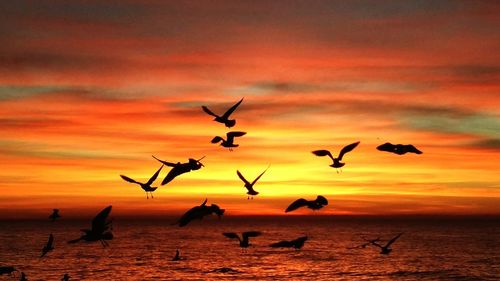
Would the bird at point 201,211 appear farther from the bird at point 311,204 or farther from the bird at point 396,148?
the bird at point 396,148

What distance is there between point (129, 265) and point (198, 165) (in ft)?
333

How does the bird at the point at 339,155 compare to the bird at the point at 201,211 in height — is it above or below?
above

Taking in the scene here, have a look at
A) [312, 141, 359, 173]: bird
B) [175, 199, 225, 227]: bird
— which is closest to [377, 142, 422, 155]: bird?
[312, 141, 359, 173]: bird

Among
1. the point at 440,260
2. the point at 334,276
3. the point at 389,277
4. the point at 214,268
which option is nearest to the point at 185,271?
the point at 214,268

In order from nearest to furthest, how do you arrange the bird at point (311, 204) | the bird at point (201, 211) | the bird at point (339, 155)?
the bird at point (201, 211) < the bird at point (311, 204) < the bird at point (339, 155)

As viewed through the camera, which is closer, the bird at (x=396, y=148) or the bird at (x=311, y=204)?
the bird at (x=396, y=148)

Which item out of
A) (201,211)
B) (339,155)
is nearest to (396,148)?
(339,155)

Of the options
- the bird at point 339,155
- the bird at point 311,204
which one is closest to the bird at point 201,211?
the bird at point 311,204

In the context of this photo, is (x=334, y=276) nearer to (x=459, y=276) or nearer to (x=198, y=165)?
(x=459, y=276)

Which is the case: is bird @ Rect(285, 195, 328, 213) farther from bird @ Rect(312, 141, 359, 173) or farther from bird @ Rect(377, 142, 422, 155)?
bird @ Rect(377, 142, 422, 155)

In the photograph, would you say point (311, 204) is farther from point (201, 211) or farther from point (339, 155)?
point (201, 211)

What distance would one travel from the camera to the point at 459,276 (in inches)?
4028

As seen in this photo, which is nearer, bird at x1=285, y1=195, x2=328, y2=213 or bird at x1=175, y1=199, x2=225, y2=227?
bird at x1=175, y1=199, x2=225, y2=227

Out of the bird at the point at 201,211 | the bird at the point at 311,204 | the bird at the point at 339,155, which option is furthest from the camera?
the bird at the point at 339,155
